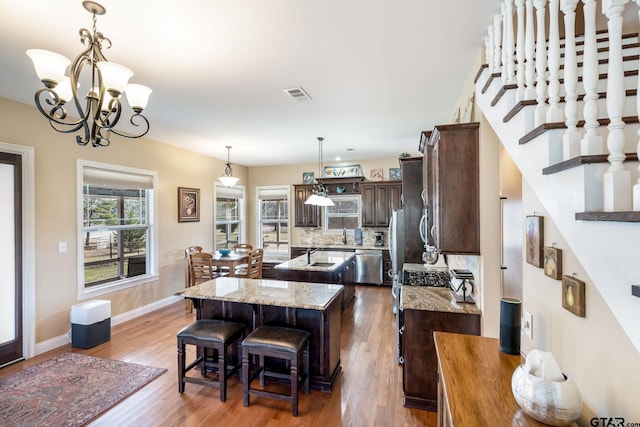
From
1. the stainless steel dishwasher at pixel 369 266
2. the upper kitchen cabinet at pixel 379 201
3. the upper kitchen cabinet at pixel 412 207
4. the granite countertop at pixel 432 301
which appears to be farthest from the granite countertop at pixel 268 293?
the upper kitchen cabinet at pixel 379 201

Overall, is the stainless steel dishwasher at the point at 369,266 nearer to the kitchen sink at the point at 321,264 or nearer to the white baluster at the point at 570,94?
the kitchen sink at the point at 321,264

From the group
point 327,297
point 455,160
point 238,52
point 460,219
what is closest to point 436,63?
point 455,160

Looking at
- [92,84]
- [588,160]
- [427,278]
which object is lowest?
[427,278]

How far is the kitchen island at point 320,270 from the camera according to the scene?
13.2 ft

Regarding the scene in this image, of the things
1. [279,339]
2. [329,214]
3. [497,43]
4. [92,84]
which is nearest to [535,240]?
[497,43]

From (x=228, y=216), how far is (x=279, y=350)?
16.6ft

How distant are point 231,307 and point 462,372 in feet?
7.14

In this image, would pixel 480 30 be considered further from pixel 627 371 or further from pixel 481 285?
pixel 627 371

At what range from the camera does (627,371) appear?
3.07 feet

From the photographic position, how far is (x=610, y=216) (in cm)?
85

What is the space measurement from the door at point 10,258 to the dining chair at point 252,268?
107 inches

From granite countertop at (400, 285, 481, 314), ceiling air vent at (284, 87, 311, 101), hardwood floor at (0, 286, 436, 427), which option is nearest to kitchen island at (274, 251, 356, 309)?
hardwood floor at (0, 286, 436, 427)

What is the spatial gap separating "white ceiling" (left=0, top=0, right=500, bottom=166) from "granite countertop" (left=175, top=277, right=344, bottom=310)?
76.6 inches

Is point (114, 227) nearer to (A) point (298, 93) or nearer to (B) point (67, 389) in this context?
(B) point (67, 389)
